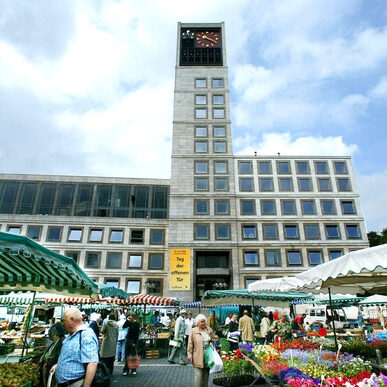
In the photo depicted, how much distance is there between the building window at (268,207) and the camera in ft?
145

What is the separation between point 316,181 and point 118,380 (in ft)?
141

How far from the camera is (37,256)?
5.04 m

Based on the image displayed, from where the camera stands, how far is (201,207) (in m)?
43.7

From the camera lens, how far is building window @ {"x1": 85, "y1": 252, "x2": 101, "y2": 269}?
43156 millimetres

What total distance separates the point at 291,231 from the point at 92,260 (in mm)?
28980

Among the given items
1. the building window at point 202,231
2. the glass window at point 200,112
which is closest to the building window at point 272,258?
the building window at point 202,231

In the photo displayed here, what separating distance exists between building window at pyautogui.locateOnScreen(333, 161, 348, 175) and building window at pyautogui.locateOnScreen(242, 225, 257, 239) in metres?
16.2

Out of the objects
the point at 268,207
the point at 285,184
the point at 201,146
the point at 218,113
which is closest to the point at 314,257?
the point at 268,207

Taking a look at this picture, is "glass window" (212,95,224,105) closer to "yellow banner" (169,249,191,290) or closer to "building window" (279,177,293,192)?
"building window" (279,177,293,192)

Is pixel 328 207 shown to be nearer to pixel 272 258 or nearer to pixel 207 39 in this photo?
pixel 272 258

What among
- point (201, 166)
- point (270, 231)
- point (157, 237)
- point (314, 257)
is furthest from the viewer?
point (201, 166)

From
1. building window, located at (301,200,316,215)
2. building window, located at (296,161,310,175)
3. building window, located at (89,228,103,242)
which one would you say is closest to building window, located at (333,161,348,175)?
building window, located at (296,161,310,175)

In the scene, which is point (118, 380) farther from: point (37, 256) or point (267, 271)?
point (267, 271)

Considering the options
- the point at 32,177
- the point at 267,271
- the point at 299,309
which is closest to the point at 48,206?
the point at 32,177
